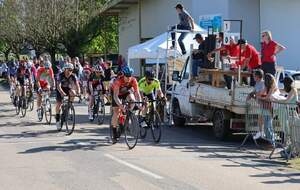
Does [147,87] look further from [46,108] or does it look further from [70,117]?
[46,108]

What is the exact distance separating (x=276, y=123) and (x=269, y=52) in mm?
2801

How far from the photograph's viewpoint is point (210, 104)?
15148mm

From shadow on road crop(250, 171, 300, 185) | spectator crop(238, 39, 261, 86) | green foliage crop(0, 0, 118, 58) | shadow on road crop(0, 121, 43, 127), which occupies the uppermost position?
green foliage crop(0, 0, 118, 58)

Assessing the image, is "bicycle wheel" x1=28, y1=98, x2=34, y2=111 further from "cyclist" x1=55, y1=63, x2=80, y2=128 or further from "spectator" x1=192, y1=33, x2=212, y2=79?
"spectator" x1=192, y1=33, x2=212, y2=79

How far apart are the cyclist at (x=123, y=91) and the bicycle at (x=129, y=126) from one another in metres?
0.11

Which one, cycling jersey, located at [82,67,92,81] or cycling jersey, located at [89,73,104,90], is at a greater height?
cycling jersey, located at [82,67,92,81]

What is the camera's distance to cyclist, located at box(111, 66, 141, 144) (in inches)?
508

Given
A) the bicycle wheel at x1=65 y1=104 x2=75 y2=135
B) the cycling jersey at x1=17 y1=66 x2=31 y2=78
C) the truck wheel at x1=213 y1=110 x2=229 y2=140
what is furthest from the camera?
the cycling jersey at x1=17 y1=66 x2=31 y2=78

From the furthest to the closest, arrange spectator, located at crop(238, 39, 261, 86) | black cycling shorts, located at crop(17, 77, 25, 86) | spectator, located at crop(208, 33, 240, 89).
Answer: black cycling shorts, located at crop(17, 77, 25, 86) < spectator, located at crop(208, 33, 240, 89) < spectator, located at crop(238, 39, 261, 86)

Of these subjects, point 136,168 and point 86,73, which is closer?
point 136,168

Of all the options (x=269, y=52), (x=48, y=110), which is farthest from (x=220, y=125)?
(x=48, y=110)

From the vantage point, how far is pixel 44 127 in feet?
55.9

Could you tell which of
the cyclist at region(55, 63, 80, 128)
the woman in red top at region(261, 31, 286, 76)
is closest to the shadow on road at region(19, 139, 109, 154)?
the cyclist at region(55, 63, 80, 128)

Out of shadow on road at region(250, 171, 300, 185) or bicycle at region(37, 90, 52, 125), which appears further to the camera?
bicycle at region(37, 90, 52, 125)
